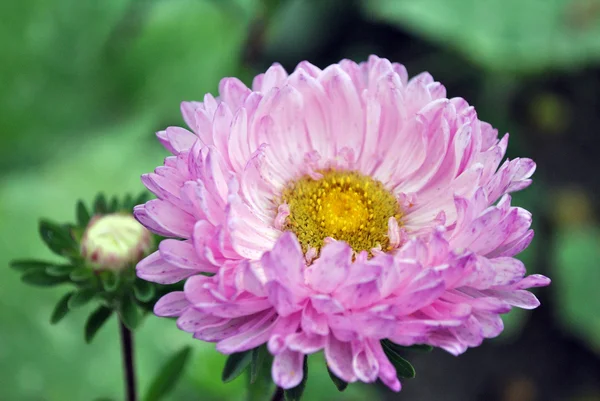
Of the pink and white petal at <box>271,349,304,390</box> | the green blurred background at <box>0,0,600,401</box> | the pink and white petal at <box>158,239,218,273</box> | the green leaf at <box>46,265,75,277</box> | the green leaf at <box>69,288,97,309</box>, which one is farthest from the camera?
the green blurred background at <box>0,0,600,401</box>

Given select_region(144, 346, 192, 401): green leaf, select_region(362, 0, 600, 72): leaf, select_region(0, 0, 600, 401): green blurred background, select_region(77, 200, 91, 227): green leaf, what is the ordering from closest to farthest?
select_region(77, 200, 91, 227): green leaf < select_region(144, 346, 192, 401): green leaf < select_region(0, 0, 600, 401): green blurred background < select_region(362, 0, 600, 72): leaf

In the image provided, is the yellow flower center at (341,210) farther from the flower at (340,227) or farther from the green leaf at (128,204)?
the green leaf at (128,204)

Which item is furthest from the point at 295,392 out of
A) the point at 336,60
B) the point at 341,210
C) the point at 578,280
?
the point at 336,60

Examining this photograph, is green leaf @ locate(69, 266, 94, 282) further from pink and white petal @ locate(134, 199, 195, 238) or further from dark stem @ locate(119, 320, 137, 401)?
pink and white petal @ locate(134, 199, 195, 238)

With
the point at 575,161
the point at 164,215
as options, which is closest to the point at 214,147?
the point at 164,215

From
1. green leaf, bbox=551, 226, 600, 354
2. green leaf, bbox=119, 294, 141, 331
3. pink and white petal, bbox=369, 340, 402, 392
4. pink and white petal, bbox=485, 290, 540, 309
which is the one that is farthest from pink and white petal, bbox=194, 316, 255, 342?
green leaf, bbox=551, 226, 600, 354

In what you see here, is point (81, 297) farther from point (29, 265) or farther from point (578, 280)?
point (578, 280)
